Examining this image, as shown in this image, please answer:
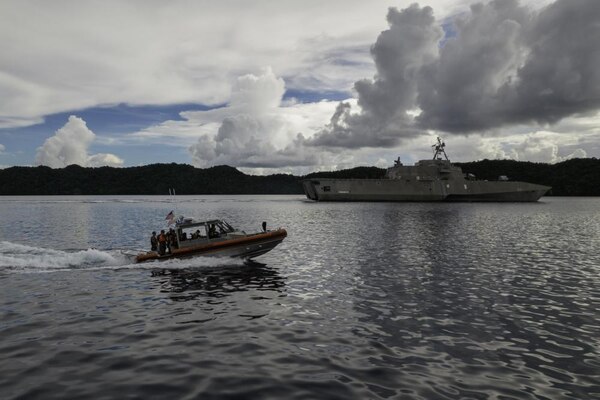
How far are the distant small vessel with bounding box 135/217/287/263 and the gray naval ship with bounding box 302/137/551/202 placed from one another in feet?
294

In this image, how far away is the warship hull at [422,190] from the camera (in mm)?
111500

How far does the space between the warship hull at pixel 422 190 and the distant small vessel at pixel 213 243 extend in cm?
8923

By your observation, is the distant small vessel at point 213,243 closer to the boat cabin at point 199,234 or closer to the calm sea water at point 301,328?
the boat cabin at point 199,234

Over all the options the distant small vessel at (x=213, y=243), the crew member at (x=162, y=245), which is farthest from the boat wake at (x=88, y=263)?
the crew member at (x=162, y=245)

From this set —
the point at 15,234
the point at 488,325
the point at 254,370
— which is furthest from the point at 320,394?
the point at 15,234

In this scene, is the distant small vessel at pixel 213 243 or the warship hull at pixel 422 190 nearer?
the distant small vessel at pixel 213 243

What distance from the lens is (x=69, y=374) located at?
9.59m

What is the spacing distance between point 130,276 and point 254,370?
14.6m

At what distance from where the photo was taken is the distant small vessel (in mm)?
24984

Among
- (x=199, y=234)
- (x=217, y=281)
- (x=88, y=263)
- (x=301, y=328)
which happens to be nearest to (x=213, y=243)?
(x=199, y=234)

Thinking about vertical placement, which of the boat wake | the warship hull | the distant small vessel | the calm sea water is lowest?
the calm sea water

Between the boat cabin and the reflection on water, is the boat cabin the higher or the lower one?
the higher one

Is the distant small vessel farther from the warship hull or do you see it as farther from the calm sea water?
the warship hull

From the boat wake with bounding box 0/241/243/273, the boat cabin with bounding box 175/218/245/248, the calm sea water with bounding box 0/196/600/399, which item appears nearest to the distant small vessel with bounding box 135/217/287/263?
the boat cabin with bounding box 175/218/245/248
